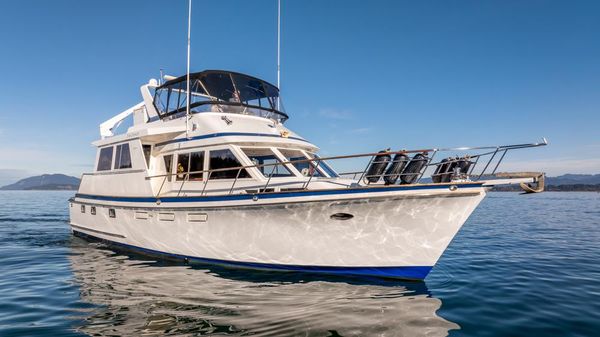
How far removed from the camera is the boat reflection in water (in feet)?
15.0

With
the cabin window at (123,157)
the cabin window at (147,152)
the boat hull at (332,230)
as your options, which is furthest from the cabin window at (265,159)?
the cabin window at (123,157)

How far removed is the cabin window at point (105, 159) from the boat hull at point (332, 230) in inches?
175

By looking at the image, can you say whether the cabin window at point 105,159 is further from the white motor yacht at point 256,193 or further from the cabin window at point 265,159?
the cabin window at point 265,159

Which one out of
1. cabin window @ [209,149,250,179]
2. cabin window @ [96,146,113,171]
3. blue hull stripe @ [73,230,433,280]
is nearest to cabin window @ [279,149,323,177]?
cabin window @ [209,149,250,179]

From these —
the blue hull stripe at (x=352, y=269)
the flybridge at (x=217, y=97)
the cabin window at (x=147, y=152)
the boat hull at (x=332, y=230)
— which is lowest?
the blue hull stripe at (x=352, y=269)

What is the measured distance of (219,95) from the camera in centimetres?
986

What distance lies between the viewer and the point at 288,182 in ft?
25.0

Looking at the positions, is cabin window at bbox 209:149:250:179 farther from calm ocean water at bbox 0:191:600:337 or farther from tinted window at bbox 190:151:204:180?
calm ocean water at bbox 0:191:600:337

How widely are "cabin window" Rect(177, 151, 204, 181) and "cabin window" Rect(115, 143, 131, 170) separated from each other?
84.8 inches

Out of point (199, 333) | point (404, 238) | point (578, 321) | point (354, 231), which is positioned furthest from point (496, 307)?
point (199, 333)

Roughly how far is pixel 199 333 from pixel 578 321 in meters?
5.54

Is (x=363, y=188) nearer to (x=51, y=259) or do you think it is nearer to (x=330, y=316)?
(x=330, y=316)

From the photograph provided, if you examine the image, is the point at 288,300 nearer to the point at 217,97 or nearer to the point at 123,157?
the point at 217,97

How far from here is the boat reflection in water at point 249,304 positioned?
15.0 ft
